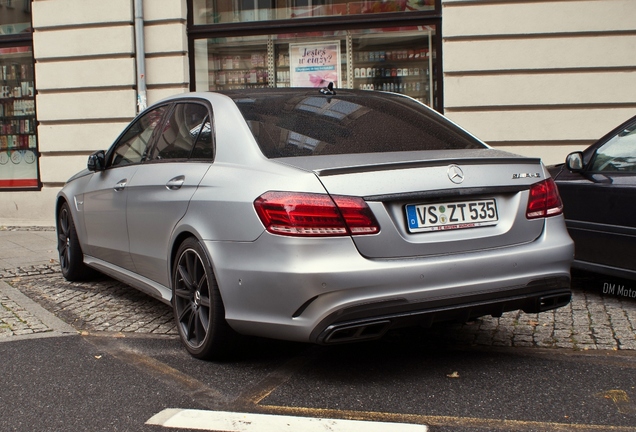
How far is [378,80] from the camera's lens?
1171 centimetres

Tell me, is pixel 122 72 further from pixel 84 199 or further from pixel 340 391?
pixel 340 391

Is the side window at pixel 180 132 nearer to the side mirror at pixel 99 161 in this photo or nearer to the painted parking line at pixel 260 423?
the side mirror at pixel 99 161

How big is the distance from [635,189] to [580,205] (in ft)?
1.82

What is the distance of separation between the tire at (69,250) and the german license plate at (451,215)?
151 inches

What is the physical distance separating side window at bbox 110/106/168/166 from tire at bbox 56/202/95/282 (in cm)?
109

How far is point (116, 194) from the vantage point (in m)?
5.80

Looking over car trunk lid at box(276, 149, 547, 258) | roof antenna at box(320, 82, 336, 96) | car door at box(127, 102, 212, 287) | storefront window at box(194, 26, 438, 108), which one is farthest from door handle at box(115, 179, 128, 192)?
storefront window at box(194, 26, 438, 108)

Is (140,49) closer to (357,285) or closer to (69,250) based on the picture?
(69,250)

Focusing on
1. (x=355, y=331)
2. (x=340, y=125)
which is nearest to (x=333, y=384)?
(x=355, y=331)

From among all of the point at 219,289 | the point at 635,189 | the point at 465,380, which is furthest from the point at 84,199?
the point at 635,189

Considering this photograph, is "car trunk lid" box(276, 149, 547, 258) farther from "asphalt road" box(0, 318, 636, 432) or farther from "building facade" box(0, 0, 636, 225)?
"building facade" box(0, 0, 636, 225)

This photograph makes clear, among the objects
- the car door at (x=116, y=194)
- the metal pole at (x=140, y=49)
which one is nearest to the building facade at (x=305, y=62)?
the metal pole at (x=140, y=49)

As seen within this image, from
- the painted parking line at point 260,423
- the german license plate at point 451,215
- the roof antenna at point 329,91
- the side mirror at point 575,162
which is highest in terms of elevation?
the roof antenna at point 329,91

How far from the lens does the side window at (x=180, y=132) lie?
502 centimetres
